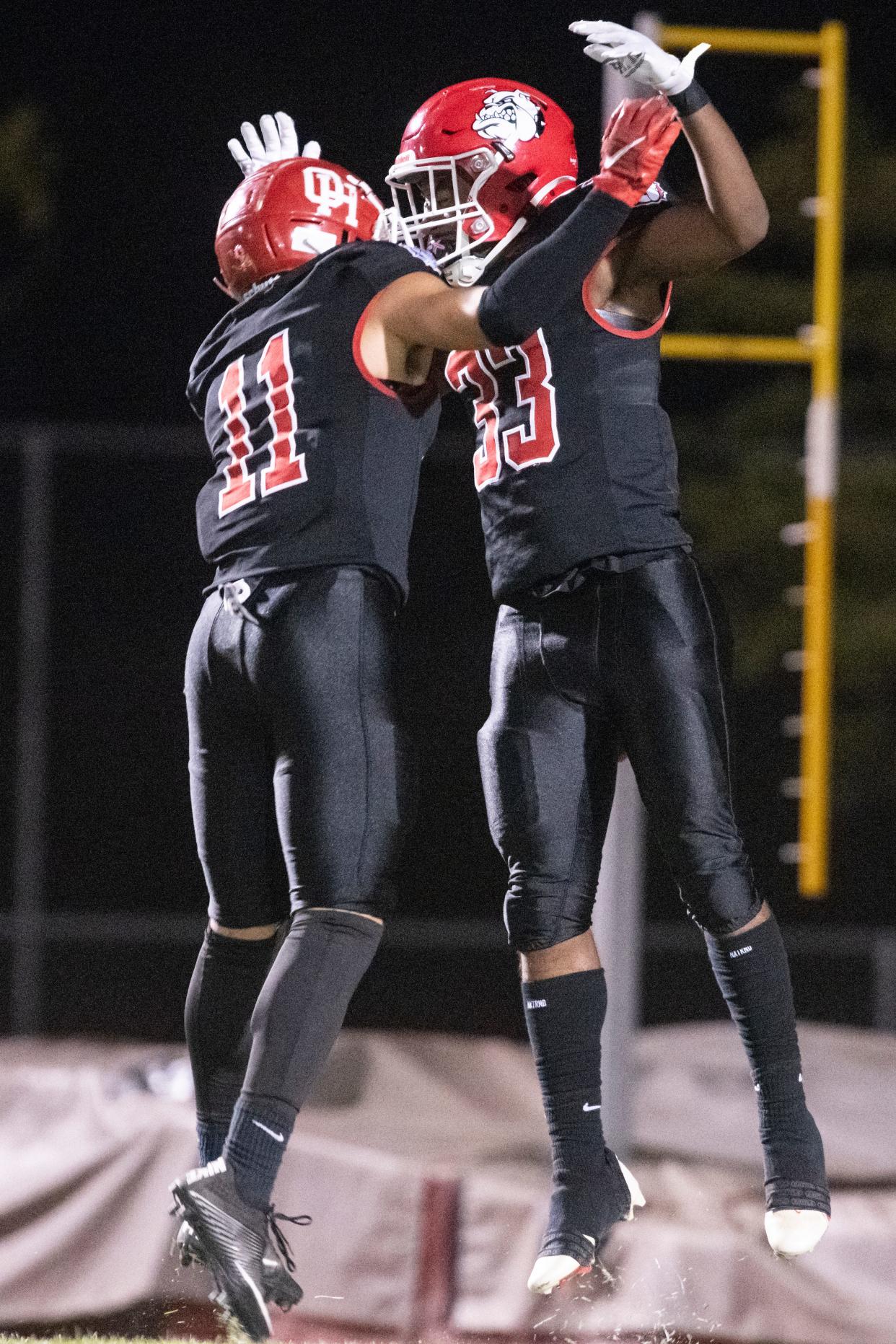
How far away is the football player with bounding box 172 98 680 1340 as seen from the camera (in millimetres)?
2920

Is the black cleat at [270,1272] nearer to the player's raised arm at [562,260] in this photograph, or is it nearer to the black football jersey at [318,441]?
the black football jersey at [318,441]

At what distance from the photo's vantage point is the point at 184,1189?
282 cm

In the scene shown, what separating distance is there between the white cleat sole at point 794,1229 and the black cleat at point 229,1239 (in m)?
0.92

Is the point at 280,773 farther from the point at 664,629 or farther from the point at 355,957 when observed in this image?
the point at 664,629

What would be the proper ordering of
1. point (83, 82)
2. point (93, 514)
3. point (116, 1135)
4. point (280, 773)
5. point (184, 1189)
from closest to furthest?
1. point (184, 1189)
2. point (280, 773)
3. point (116, 1135)
4. point (93, 514)
5. point (83, 82)

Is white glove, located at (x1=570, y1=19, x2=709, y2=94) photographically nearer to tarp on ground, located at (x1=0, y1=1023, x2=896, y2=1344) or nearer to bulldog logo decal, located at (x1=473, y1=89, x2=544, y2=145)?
bulldog logo decal, located at (x1=473, y1=89, x2=544, y2=145)

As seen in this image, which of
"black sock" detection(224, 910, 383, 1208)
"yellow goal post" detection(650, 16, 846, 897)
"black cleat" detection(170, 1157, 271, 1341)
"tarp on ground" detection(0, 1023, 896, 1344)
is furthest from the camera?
"yellow goal post" detection(650, 16, 846, 897)

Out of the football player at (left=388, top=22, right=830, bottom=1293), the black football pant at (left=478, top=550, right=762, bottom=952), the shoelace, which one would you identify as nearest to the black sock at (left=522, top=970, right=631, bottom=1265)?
the football player at (left=388, top=22, right=830, bottom=1293)

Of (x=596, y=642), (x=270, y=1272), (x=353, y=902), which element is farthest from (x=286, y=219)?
(x=270, y=1272)

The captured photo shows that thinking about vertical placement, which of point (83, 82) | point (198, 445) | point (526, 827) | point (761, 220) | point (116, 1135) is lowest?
point (116, 1135)

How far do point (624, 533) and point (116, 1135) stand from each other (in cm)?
293

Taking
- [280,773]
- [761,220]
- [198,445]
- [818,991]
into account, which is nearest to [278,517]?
[280,773]

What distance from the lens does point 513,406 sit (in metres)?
3.31

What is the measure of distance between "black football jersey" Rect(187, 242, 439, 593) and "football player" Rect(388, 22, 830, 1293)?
0.81 ft
